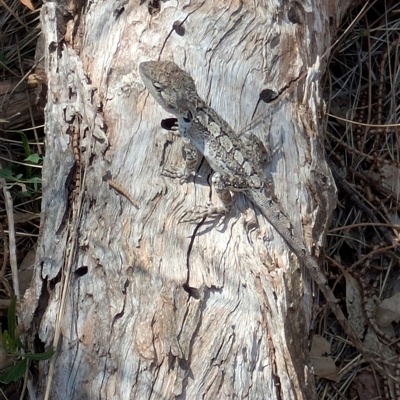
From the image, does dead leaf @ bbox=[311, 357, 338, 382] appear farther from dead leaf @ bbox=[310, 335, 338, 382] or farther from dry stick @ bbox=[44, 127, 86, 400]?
dry stick @ bbox=[44, 127, 86, 400]

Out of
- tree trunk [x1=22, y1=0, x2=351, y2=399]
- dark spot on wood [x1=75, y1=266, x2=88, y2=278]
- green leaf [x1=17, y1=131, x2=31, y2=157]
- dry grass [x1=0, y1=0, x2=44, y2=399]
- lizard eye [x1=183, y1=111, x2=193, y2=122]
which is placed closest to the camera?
tree trunk [x1=22, y1=0, x2=351, y2=399]

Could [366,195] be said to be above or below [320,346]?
above

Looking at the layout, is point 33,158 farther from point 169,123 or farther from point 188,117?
point 188,117

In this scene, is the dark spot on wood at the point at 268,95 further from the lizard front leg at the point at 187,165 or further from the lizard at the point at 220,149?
the lizard front leg at the point at 187,165

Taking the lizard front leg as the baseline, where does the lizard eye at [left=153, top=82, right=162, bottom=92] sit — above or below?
above

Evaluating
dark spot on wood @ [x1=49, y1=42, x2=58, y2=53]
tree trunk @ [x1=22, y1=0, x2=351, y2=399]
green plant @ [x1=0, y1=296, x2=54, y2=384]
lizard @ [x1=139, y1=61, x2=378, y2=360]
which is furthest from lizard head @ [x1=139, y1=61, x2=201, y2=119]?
green plant @ [x1=0, y1=296, x2=54, y2=384]

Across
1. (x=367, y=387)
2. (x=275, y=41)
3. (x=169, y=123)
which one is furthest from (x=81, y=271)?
(x=367, y=387)

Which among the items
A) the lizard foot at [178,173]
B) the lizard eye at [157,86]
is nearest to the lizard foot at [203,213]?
the lizard foot at [178,173]
